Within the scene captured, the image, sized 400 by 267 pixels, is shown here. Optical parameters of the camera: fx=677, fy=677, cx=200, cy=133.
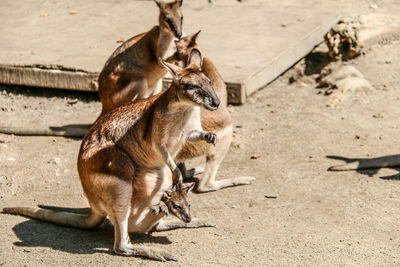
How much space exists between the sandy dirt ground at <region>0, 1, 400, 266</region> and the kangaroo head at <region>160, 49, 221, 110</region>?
1.09m

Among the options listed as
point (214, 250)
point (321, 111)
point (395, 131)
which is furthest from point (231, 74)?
point (214, 250)

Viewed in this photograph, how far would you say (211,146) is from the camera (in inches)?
227

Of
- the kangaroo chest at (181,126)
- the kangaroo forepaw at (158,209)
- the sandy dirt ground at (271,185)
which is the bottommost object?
the sandy dirt ground at (271,185)

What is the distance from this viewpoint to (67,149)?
680cm

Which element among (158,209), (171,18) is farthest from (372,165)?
(171,18)

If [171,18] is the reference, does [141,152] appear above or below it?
below

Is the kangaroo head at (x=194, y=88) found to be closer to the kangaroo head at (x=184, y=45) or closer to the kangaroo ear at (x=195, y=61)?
the kangaroo ear at (x=195, y=61)

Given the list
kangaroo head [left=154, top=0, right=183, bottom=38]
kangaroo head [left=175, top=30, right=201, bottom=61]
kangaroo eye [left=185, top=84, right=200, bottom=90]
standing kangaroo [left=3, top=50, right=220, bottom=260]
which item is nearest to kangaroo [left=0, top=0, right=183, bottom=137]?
kangaroo head [left=154, top=0, right=183, bottom=38]

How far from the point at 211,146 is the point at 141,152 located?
3.50ft

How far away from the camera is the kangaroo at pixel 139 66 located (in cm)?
656

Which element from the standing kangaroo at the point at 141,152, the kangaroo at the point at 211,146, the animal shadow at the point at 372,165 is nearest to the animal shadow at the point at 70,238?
the standing kangaroo at the point at 141,152

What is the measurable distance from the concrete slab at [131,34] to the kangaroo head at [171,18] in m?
1.01

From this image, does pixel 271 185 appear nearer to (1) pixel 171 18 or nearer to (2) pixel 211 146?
(2) pixel 211 146

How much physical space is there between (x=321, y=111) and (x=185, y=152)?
2276mm
